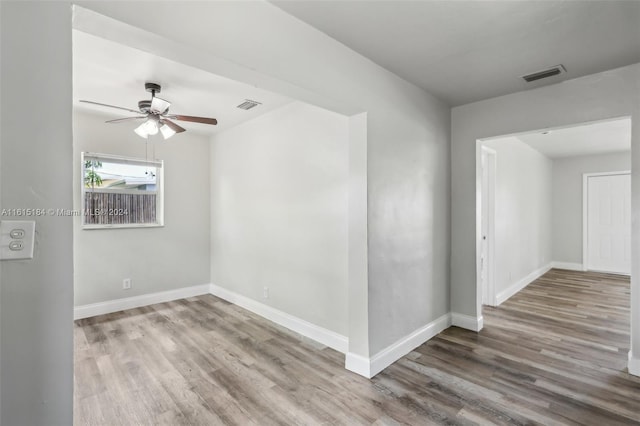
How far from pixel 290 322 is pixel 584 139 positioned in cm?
551

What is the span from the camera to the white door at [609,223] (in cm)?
630

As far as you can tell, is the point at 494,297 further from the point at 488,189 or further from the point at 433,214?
the point at 433,214

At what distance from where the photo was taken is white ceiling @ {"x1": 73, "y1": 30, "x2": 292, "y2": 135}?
7.68ft

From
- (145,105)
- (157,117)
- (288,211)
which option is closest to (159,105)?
(157,117)

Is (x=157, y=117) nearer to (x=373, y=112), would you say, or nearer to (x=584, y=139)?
(x=373, y=112)

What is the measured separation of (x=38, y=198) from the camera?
111 centimetres

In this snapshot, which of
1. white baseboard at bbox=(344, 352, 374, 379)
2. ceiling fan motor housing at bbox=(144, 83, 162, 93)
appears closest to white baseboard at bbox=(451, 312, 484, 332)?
white baseboard at bbox=(344, 352, 374, 379)

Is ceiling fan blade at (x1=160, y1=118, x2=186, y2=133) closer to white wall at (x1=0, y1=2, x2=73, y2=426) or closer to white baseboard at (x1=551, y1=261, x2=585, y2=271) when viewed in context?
white wall at (x1=0, y1=2, x2=73, y2=426)

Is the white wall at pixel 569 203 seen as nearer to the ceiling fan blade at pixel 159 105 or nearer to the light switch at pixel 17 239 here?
the ceiling fan blade at pixel 159 105

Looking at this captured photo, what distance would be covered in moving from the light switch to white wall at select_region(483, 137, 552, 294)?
4481mm

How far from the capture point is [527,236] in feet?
18.5

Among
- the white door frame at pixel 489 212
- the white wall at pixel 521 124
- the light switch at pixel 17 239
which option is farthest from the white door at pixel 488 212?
the light switch at pixel 17 239

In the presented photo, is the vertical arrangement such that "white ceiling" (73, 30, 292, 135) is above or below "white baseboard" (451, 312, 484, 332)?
above

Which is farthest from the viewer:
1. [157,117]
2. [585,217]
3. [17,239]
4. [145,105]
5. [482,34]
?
Result: [585,217]
